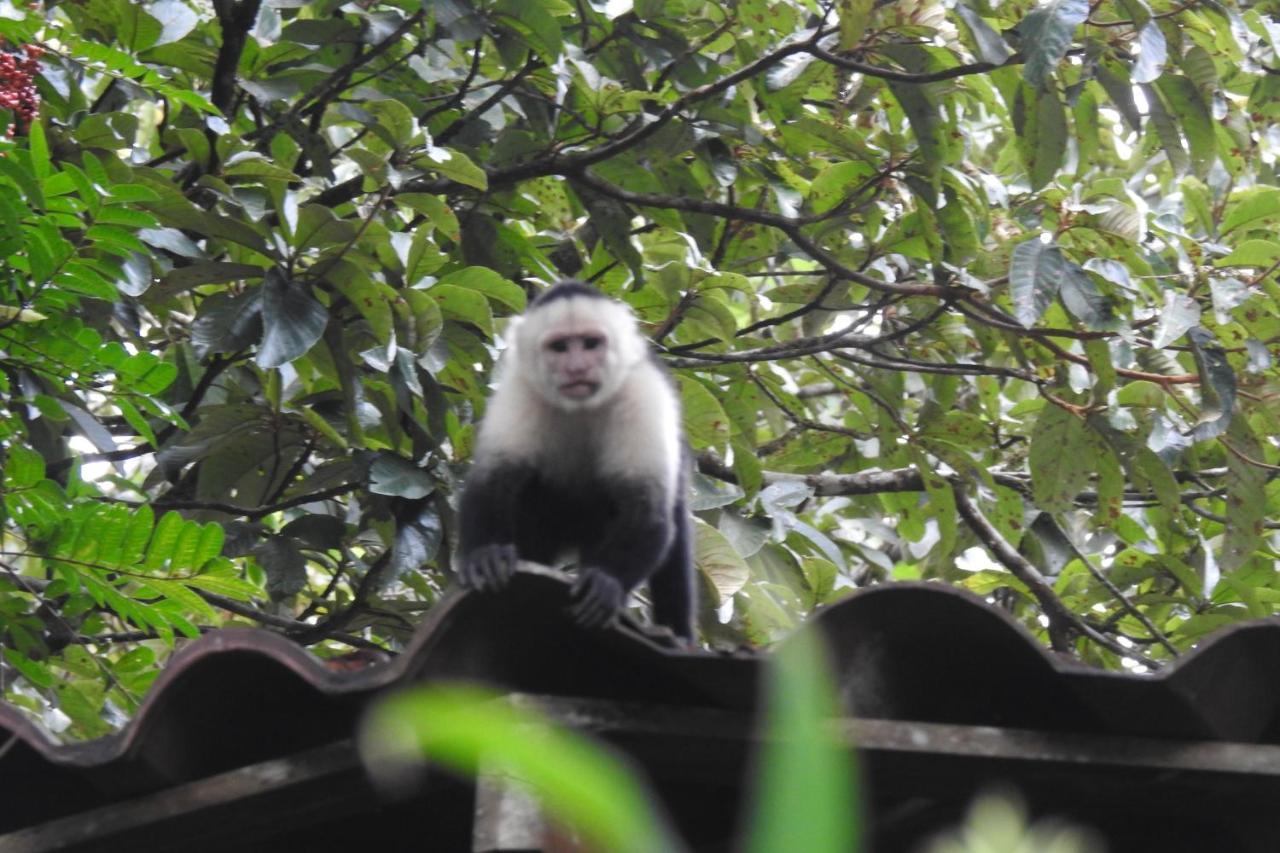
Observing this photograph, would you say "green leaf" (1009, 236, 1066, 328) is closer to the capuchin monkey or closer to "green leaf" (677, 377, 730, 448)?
"green leaf" (677, 377, 730, 448)

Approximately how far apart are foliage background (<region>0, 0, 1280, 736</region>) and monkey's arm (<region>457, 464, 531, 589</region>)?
1.56 ft

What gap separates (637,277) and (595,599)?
246 cm

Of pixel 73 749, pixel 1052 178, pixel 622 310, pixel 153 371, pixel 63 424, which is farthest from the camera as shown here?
pixel 1052 178

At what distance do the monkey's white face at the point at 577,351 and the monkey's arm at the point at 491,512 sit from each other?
27cm

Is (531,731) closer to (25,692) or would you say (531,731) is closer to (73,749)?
(73,749)

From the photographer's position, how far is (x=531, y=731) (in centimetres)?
194

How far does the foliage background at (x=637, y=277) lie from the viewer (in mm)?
3701

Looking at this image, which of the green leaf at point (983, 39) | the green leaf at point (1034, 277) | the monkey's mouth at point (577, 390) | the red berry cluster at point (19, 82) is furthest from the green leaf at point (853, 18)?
the red berry cluster at point (19, 82)

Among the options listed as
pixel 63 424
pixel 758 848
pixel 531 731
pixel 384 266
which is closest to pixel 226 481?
pixel 63 424

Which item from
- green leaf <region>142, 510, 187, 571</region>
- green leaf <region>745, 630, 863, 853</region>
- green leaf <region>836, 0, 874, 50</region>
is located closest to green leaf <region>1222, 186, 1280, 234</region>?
green leaf <region>836, 0, 874, 50</region>

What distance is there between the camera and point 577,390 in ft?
11.6

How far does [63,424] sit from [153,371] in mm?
908

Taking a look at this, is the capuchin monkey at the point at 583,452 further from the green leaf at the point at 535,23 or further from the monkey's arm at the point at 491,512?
the green leaf at the point at 535,23

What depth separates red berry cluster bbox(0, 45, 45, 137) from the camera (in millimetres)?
3255
